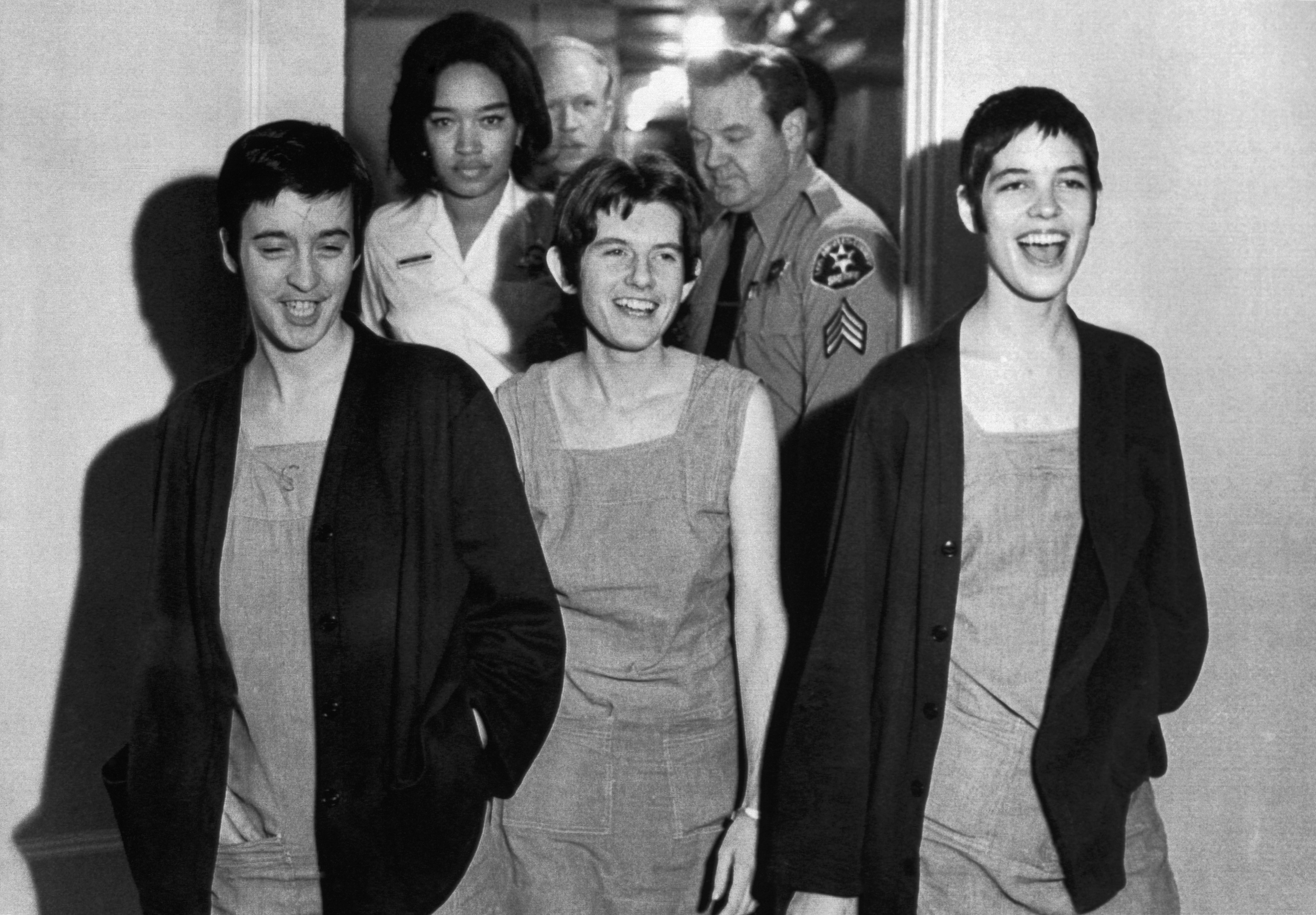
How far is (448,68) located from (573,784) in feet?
4.45

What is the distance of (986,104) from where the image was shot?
6.54 ft

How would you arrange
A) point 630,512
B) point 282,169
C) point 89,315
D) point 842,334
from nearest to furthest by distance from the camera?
point 282,169 < point 630,512 < point 842,334 < point 89,315

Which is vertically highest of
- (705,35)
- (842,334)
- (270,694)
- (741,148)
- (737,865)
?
(705,35)

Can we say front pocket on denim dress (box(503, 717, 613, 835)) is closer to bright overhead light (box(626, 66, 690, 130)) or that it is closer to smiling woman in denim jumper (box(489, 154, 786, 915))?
smiling woman in denim jumper (box(489, 154, 786, 915))

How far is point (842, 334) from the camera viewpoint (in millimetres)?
2570

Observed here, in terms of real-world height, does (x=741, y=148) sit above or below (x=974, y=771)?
above

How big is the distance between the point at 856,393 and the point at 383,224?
0.95 meters

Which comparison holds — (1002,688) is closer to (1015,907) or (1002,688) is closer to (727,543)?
(1015,907)

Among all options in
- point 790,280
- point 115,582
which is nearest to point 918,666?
point 790,280

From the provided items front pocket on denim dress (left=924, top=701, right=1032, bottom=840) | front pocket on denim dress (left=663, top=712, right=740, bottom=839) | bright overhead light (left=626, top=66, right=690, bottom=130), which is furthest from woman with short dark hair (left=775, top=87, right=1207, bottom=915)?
bright overhead light (left=626, top=66, right=690, bottom=130)

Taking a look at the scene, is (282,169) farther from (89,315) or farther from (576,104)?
(89,315)

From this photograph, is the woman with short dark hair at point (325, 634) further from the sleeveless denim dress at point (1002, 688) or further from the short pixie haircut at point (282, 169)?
the sleeveless denim dress at point (1002, 688)

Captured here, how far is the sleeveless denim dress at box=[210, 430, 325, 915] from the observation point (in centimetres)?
191

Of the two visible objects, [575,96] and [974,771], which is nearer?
[974,771]
